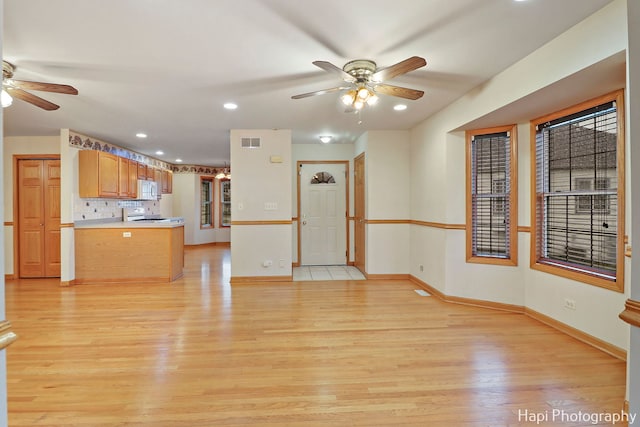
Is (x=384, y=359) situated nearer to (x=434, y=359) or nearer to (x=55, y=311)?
(x=434, y=359)

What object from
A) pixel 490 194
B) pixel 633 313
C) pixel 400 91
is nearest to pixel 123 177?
pixel 400 91

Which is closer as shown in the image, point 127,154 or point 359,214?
point 359,214

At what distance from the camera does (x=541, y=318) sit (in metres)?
3.60

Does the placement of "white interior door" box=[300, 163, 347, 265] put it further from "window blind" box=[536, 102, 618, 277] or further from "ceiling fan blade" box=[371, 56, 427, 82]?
"ceiling fan blade" box=[371, 56, 427, 82]

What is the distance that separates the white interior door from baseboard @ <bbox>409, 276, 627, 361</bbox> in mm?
2080

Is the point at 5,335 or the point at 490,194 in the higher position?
the point at 490,194

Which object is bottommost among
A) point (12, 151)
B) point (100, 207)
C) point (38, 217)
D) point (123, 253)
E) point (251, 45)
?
point (123, 253)

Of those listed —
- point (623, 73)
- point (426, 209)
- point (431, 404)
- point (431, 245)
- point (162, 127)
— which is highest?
point (162, 127)

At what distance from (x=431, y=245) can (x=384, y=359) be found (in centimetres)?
243

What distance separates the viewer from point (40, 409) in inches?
83.4

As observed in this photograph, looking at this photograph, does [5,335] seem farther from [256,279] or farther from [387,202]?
[387,202]

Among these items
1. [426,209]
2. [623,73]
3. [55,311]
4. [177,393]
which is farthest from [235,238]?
[623,73]

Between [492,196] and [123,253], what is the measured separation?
5.47 meters

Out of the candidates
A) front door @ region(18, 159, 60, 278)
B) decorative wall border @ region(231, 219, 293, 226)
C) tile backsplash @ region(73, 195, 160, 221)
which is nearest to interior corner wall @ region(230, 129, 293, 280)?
decorative wall border @ region(231, 219, 293, 226)
